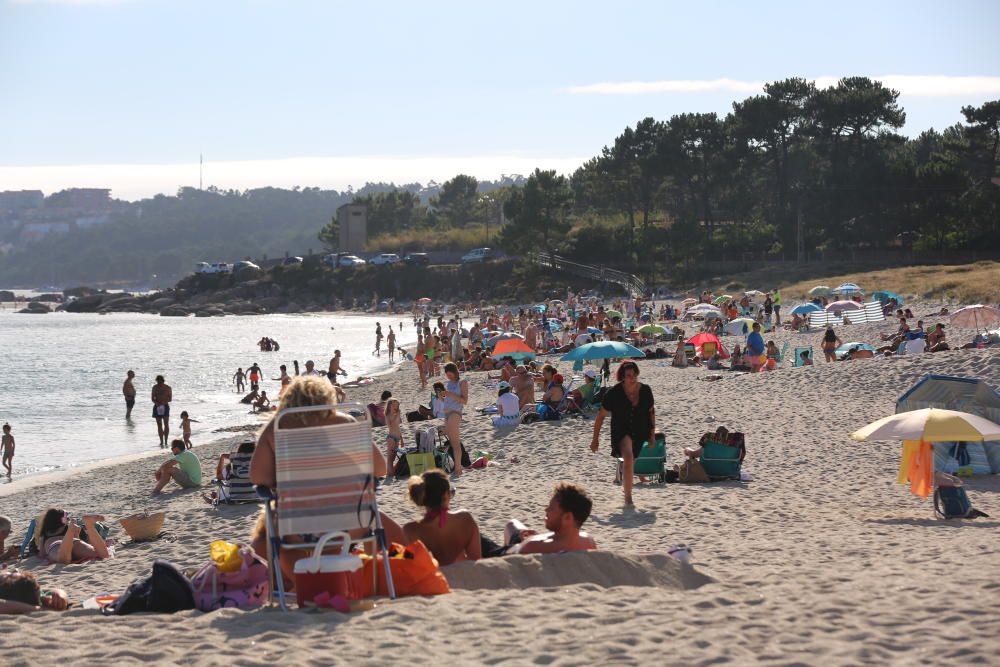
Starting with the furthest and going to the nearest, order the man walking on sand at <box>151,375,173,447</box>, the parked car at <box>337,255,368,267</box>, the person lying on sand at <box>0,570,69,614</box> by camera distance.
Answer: the parked car at <box>337,255,368,267</box>, the man walking on sand at <box>151,375,173,447</box>, the person lying on sand at <box>0,570,69,614</box>

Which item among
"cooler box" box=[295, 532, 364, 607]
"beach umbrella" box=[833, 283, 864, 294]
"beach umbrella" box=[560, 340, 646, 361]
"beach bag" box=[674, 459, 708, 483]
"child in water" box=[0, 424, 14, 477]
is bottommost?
"child in water" box=[0, 424, 14, 477]

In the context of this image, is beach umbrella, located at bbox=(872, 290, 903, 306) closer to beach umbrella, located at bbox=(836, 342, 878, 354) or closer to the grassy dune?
the grassy dune

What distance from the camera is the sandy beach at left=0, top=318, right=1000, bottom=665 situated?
14.6ft

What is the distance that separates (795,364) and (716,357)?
5.88 ft

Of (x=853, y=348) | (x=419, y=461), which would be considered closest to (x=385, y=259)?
(x=853, y=348)

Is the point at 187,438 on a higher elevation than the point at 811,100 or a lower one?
lower

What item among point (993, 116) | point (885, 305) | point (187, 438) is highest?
point (993, 116)

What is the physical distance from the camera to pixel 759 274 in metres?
52.1

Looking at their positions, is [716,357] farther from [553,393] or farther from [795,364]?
[553,393]

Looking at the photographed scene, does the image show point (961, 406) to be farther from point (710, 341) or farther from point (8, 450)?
point (8, 450)

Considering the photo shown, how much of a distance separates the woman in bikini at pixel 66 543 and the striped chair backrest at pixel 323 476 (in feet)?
14.3

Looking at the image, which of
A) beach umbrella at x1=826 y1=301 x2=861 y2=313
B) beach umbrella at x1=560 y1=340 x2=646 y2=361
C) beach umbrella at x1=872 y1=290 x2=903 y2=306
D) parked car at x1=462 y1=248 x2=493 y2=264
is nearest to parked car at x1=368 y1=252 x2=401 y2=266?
parked car at x1=462 y1=248 x2=493 y2=264

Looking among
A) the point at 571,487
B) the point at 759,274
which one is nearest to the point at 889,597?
the point at 571,487

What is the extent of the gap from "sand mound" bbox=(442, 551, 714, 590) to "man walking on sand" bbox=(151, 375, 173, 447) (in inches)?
549
